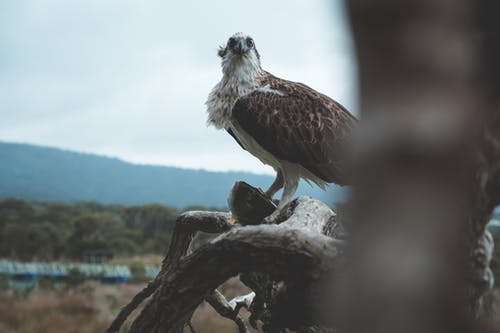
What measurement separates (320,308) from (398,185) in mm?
1549

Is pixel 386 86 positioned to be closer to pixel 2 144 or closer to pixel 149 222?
pixel 149 222

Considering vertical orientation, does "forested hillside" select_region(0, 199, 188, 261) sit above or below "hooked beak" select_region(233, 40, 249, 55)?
below

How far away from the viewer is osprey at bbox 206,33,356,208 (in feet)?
15.1

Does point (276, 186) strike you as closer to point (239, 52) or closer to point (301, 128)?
point (301, 128)

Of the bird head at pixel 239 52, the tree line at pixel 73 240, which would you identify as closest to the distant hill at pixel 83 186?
the tree line at pixel 73 240

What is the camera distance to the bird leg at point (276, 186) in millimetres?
4793

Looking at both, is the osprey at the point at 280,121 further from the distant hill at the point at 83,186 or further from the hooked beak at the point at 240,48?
the distant hill at the point at 83,186

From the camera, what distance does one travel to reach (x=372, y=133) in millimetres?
880

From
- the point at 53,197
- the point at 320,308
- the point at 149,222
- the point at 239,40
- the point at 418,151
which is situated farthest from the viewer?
the point at 53,197

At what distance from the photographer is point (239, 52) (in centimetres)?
492

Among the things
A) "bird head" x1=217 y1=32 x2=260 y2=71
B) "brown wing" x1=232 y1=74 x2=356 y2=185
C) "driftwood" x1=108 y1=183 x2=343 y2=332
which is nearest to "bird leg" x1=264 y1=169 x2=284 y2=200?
"brown wing" x1=232 y1=74 x2=356 y2=185

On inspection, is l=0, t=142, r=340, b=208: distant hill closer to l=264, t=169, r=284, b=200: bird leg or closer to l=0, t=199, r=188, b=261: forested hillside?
l=0, t=199, r=188, b=261: forested hillside

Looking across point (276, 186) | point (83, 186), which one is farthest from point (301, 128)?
point (83, 186)

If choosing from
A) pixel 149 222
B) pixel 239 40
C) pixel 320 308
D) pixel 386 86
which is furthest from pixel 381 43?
pixel 149 222
